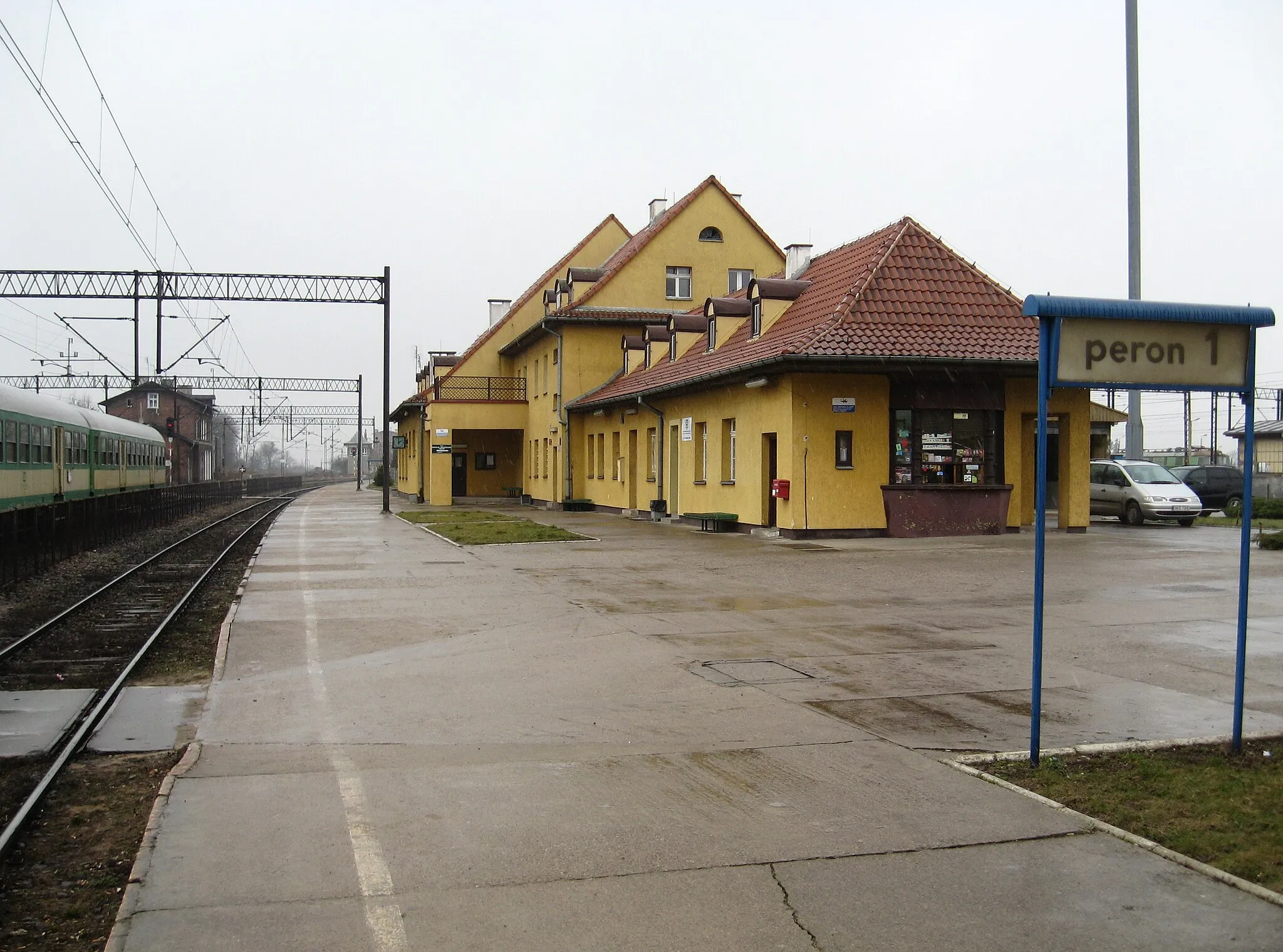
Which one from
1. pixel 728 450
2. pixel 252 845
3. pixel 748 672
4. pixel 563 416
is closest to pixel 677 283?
pixel 563 416

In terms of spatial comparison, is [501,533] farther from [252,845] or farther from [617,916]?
[617,916]

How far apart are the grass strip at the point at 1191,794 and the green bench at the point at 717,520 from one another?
741 inches

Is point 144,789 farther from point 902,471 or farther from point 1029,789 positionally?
point 902,471

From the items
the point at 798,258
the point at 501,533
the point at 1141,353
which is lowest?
the point at 501,533

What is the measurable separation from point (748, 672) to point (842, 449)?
1429 centimetres

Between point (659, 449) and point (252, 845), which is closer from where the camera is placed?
point (252, 845)

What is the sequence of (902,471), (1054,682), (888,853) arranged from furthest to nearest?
1. (902,471)
2. (1054,682)
3. (888,853)

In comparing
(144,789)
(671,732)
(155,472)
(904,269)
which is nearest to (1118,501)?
(904,269)

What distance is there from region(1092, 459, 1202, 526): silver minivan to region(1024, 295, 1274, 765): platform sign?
76.3 feet

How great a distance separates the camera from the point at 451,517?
115ft

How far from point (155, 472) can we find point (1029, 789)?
4940 centimetres

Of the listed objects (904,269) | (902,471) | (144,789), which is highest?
(904,269)

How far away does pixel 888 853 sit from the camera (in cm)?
495

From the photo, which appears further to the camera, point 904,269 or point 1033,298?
point 904,269
